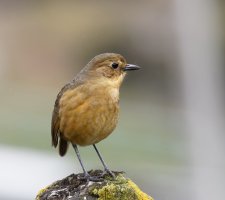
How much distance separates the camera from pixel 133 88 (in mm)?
26625

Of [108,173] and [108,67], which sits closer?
[108,173]

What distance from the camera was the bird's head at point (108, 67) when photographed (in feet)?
29.6

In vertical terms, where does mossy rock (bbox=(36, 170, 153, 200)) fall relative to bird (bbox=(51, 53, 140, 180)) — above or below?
below

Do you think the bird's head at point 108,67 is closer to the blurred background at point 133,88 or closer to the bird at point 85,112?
the bird at point 85,112

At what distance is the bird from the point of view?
27.9 feet

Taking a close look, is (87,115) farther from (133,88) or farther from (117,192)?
(133,88)

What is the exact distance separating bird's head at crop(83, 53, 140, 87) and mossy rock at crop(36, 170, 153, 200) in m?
1.89

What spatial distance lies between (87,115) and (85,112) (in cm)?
4

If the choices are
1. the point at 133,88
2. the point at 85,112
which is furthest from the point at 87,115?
the point at 133,88

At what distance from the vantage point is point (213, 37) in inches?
989

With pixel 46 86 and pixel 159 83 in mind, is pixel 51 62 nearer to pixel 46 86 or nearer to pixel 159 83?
pixel 46 86

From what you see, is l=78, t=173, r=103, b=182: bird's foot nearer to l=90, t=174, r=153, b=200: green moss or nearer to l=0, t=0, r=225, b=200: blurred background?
l=90, t=174, r=153, b=200: green moss

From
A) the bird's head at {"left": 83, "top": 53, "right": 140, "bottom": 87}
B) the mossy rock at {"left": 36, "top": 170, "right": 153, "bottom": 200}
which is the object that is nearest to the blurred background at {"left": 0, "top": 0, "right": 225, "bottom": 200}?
the bird's head at {"left": 83, "top": 53, "right": 140, "bottom": 87}

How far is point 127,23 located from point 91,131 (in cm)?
1944
